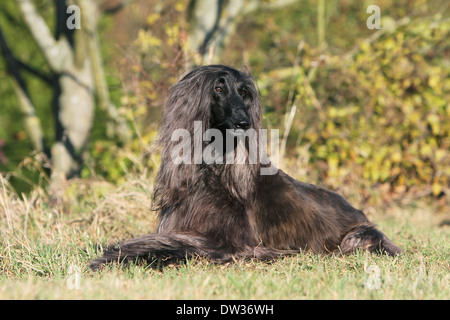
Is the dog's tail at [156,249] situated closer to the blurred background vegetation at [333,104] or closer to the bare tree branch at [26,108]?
the blurred background vegetation at [333,104]

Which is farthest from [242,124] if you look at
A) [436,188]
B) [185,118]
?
[436,188]

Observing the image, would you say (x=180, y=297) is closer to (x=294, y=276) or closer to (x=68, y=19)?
(x=294, y=276)

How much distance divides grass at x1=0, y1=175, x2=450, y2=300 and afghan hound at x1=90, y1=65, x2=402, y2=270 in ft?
0.63

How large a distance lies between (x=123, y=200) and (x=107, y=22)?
28.9 feet

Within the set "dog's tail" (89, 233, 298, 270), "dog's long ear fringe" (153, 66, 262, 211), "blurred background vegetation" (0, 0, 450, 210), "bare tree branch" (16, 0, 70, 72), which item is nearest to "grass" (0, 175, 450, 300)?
"dog's tail" (89, 233, 298, 270)

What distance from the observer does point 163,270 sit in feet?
10.7

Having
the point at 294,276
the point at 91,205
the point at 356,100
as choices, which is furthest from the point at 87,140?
the point at 294,276

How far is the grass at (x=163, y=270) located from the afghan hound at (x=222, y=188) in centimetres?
19

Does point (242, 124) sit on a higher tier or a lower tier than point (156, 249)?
higher

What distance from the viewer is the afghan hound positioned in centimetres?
360

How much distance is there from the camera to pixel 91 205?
5539mm

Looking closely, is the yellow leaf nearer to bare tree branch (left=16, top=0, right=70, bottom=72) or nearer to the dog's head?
the dog's head

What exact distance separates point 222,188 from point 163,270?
0.73 metres

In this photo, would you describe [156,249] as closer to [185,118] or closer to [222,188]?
[222,188]
